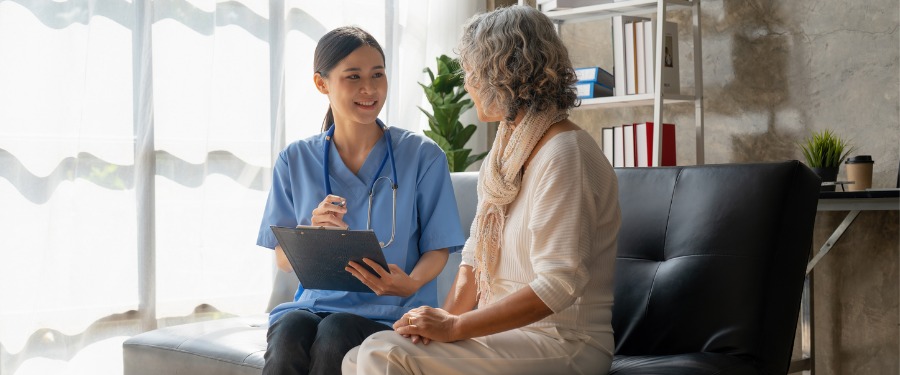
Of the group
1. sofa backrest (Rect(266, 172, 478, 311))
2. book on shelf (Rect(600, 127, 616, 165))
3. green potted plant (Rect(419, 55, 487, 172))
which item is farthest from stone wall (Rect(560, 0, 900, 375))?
sofa backrest (Rect(266, 172, 478, 311))

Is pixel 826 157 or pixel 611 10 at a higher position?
pixel 611 10

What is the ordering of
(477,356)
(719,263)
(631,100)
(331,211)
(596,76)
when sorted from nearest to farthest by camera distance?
(477,356)
(719,263)
(331,211)
(631,100)
(596,76)

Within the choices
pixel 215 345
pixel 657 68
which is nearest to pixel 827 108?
pixel 657 68

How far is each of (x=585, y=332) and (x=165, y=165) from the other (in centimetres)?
202

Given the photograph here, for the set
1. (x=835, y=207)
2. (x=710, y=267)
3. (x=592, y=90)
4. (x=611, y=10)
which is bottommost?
(x=710, y=267)

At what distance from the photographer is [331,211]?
192 centimetres

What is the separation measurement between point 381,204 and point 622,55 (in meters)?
1.62

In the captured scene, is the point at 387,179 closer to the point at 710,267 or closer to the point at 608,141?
the point at 710,267

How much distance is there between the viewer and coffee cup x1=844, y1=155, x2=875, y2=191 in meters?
2.73

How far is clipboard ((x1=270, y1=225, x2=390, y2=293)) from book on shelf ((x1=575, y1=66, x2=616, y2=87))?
1832mm

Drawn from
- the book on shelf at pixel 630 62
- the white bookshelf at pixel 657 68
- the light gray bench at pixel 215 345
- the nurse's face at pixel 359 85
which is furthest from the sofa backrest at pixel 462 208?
the book on shelf at pixel 630 62

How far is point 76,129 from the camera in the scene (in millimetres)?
2824

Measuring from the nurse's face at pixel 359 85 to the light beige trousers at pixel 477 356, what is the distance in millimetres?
747

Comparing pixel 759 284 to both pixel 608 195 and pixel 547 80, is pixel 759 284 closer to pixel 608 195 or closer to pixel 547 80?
pixel 608 195
